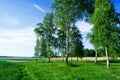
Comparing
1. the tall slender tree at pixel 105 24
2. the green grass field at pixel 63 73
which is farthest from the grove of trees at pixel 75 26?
the green grass field at pixel 63 73

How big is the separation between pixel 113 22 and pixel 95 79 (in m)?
22.9

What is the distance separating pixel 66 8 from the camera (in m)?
59.4

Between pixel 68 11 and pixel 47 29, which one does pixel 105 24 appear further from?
pixel 47 29

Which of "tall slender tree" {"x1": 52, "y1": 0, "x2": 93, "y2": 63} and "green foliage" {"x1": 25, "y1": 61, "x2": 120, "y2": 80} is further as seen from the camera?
"tall slender tree" {"x1": 52, "y1": 0, "x2": 93, "y2": 63}

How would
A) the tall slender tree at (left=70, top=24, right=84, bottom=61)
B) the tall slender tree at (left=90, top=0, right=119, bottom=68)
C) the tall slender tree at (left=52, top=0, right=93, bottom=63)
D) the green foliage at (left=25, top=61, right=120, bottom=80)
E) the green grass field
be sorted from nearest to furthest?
the green foliage at (left=25, top=61, right=120, bottom=80), the green grass field, the tall slender tree at (left=90, top=0, right=119, bottom=68), the tall slender tree at (left=52, top=0, right=93, bottom=63), the tall slender tree at (left=70, top=24, right=84, bottom=61)

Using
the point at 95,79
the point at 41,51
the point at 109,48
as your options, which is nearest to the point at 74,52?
the point at 41,51

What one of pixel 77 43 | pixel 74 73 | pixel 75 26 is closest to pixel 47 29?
pixel 77 43

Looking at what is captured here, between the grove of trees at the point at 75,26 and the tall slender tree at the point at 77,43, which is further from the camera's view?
the tall slender tree at the point at 77,43

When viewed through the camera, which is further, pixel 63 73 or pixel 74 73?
pixel 74 73

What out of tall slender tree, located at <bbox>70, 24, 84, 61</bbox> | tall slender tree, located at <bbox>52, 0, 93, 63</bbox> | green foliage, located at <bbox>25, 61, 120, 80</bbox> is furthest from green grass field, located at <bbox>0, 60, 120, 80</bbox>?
tall slender tree, located at <bbox>70, 24, 84, 61</bbox>

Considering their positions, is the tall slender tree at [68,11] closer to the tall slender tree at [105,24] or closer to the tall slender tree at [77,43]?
the tall slender tree at [105,24]

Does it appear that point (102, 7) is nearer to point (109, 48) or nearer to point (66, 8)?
point (109, 48)

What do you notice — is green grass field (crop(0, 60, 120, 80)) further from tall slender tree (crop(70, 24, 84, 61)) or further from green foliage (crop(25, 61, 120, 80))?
tall slender tree (crop(70, 24, 84, 61))

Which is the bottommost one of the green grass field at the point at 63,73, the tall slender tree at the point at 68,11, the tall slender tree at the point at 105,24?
the green grass field at the point at 63,73
